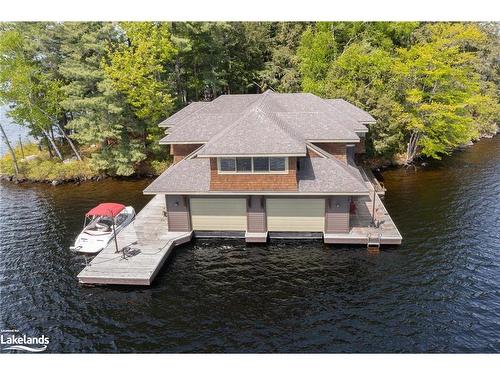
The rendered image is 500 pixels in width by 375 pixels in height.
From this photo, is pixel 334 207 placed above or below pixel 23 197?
above

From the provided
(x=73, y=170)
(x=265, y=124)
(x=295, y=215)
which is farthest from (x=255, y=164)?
(x=73, y=170)

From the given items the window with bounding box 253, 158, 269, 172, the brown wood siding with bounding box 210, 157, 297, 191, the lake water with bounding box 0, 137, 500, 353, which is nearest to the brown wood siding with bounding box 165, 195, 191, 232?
the lake water with bounding box 0, 137, 500, 353

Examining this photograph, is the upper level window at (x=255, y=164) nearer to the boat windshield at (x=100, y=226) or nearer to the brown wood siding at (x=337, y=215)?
the brown wood siding at (x=337, y=215)

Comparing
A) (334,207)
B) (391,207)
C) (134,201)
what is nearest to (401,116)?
(391,207)

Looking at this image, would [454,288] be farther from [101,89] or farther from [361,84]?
[101,89]

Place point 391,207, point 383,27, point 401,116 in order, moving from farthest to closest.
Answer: point 383,27 < point 401,116 < point 391,207

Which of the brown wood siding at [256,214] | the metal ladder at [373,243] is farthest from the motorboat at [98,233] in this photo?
the metal ladder at [373,243]
